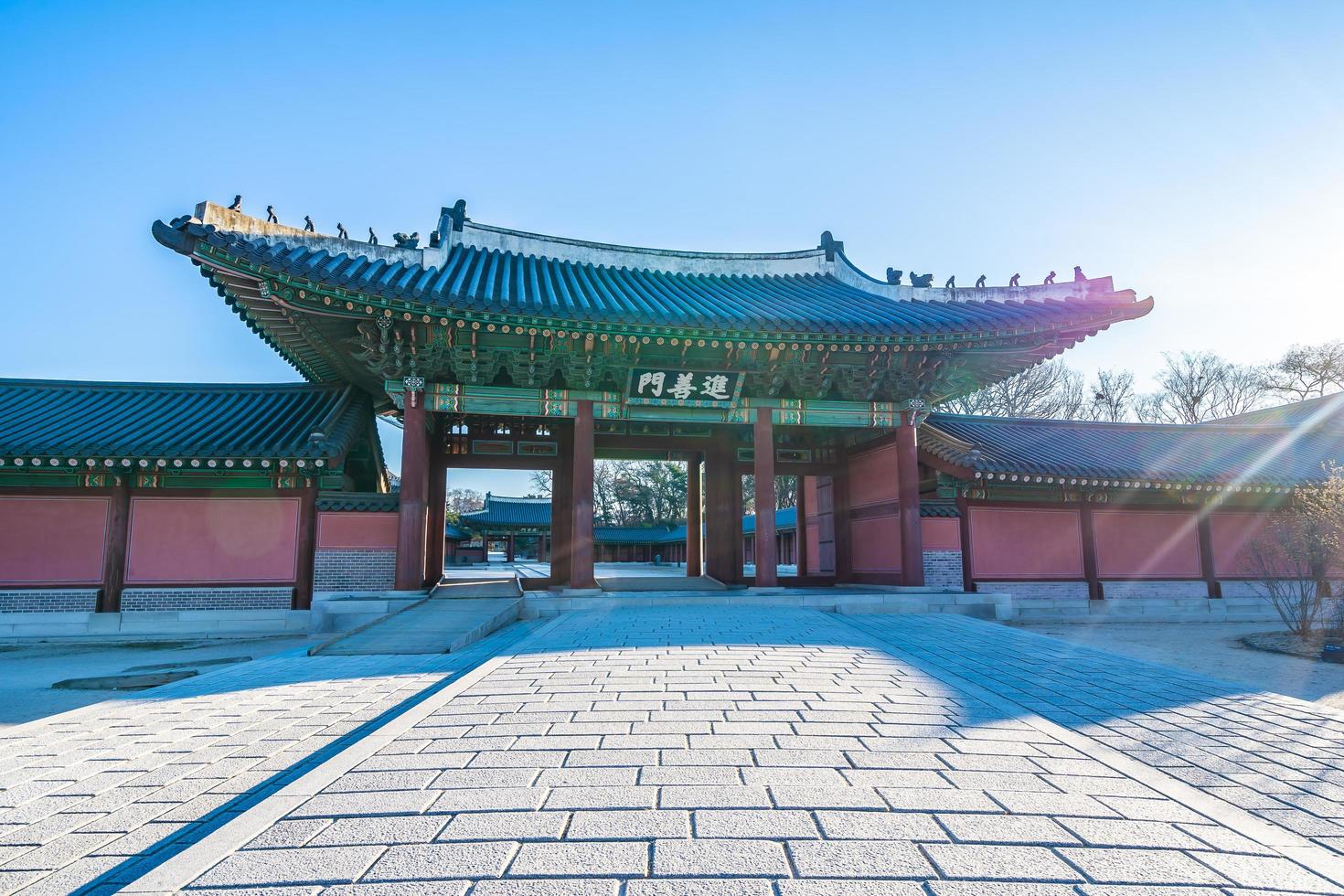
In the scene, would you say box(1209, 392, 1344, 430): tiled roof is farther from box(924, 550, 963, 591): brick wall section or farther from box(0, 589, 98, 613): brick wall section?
box(0, 589, 98, 613): brick wall section

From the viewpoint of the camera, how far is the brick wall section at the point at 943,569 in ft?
45.5

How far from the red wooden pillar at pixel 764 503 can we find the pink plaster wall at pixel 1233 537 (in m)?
10.6

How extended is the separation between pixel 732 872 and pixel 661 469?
45381 mm

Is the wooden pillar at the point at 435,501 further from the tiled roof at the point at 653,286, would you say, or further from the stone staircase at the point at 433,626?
the tiled roof at the point at 653,286

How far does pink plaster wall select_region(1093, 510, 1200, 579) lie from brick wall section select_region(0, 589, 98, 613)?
19.6 metres

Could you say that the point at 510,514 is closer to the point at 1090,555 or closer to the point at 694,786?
the point at 1090,555

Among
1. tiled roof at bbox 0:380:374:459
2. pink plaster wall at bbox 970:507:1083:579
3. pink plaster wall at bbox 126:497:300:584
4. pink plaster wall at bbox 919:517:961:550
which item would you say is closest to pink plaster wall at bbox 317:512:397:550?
pink plaster wall at bbox 126:497:300:584

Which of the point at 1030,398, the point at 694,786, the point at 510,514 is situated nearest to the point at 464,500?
the point at 510,514

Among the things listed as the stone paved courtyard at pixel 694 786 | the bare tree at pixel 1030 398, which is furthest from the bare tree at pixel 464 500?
the stone paved courtyard at pixel 694 786

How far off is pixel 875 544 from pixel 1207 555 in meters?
7.64

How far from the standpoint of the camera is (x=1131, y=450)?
17375 mm

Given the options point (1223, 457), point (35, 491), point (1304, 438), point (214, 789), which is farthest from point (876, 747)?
point (1304, 438)

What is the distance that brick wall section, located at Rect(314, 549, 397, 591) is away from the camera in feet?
40.5

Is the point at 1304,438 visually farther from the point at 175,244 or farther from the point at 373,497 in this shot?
the point at 175,244
